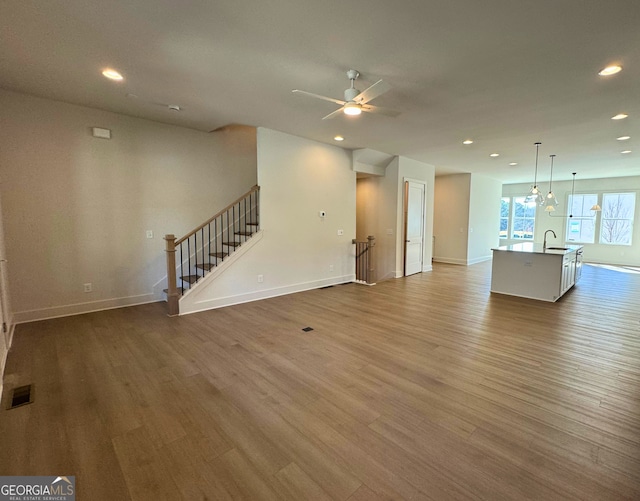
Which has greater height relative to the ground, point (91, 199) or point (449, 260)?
point (91, 199)

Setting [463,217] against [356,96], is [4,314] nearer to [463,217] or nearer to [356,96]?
[356,96]

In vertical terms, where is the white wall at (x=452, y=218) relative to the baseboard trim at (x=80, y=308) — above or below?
above

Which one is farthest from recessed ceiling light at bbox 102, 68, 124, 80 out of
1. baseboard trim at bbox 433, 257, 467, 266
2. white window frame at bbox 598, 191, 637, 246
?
white window frame at bbox 598, 191, 637, 246

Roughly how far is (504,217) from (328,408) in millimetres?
12715

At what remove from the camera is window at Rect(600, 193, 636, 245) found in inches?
379

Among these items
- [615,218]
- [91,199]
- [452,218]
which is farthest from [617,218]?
[91,199]

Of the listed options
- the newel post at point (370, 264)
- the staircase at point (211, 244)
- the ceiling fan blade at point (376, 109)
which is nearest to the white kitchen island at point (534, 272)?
the newel post at point (370, 264)

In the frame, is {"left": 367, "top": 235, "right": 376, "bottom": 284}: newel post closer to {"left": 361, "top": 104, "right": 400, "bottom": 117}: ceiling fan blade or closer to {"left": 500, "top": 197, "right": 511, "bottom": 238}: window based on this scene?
{"left": 361, "top": 104, "right": 400, "bottom": 117}: ceiling fan blade

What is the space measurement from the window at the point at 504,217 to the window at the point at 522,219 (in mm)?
214

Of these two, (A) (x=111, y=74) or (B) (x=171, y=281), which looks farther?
(B) (x=171, y=281)

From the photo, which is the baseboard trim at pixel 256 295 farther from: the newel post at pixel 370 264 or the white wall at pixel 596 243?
the white wall at pixel 596 243

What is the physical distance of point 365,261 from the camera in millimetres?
7531

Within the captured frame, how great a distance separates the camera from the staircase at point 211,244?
509 centimetres

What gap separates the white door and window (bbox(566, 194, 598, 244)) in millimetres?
6715
